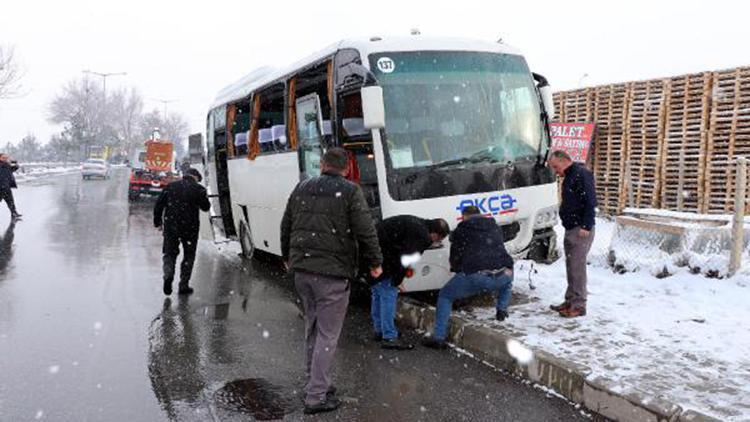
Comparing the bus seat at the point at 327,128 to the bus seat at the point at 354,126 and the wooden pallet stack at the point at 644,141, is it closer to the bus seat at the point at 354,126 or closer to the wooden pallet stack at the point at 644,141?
the bus seat at the point at 354,126

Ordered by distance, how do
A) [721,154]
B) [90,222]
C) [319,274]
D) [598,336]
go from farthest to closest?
[90,222] < [721,154] < [598,336] < [319,274]

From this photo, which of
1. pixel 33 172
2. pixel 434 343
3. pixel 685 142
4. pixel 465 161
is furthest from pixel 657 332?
pixel 33 172

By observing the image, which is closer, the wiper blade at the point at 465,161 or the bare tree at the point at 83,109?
the wiper blade at the point at 465,161

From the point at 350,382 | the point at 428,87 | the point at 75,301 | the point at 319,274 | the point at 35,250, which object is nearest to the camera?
the point at 319,274

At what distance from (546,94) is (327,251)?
4396mm

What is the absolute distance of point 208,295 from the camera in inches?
329

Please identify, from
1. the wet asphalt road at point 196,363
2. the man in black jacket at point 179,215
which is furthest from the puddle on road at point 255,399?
the man in black jacket at point 179,215

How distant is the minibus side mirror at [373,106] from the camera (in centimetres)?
625

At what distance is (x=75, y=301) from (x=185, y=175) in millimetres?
2037

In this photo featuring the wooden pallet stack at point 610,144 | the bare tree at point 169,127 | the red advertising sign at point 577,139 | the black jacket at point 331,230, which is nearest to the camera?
the black jacket at point 331,230

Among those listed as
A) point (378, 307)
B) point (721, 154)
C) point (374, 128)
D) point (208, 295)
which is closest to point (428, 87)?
point (374, 128)

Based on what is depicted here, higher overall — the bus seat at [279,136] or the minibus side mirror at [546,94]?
the minibus side mirror at [546,94]

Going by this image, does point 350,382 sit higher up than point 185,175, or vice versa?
point 185,175

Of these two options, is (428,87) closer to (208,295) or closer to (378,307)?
(378,307)
